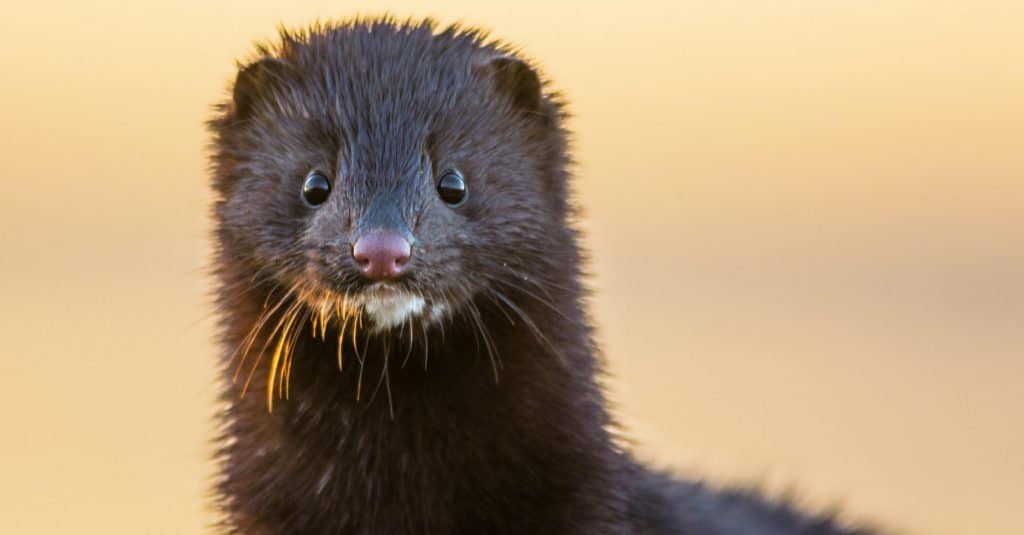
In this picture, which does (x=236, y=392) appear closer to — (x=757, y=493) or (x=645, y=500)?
(x=645, y=500)

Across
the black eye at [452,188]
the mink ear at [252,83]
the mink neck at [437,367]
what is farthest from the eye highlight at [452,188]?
the mink ear at [252,83]

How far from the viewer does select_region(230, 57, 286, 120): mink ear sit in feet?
16.7

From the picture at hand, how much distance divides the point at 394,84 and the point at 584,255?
748mm

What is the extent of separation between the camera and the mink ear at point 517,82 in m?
5.08

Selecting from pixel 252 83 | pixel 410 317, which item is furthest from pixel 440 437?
pixel 252 83

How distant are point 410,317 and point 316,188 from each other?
0.44 meters

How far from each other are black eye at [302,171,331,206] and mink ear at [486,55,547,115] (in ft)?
1.92

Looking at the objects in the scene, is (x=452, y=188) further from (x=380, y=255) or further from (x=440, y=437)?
(x=440, y=437)

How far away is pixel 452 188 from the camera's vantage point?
189 inches

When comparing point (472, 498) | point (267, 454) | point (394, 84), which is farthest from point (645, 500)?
point (394, 84)

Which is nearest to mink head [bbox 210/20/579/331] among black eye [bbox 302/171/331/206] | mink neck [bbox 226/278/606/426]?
black eye [bbox 302/171/331/206]

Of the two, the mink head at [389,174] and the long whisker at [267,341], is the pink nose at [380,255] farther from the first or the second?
the long whisker at [267,341]

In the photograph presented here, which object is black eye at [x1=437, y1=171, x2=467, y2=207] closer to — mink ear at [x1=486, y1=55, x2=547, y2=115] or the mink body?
the mink body

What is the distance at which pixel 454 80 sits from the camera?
4.93 metres
